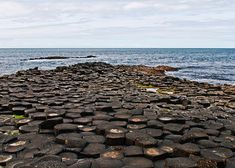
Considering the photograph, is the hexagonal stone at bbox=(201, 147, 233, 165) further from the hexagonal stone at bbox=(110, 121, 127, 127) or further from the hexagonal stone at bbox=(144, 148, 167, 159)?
the hexagonal stone at bbox=(110, 121, 127, 127)

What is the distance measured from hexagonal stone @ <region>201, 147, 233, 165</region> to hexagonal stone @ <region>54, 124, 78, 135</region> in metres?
2.49

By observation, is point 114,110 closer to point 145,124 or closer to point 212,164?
point 145,124

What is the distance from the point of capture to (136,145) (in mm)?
5520

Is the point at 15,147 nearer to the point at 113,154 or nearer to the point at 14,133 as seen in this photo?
the point at 14,133

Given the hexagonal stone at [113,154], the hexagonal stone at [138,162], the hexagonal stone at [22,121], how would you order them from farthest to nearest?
the hexagonal stone at [22,121]
the hexagonal stone at [113,154]
the hexagonal stone at [138,162]

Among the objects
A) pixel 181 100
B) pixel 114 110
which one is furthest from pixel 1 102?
pixel 181 100

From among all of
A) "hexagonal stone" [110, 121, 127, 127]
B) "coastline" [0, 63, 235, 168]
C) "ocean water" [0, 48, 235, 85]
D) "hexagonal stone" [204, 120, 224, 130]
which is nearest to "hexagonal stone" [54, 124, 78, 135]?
"coastline" [0, 63, 235, 168]

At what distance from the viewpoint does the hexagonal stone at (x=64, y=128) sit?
6113 millimetres

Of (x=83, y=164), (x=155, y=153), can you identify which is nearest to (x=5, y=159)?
(x=83, y=164)

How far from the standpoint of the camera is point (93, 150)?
5242 millimetres

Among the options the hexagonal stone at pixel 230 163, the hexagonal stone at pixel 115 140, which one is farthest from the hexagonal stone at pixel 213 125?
the hexagonal stone at pixel 115 140

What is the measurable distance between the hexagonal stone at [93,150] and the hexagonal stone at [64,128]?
33.5 inches

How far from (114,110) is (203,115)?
223 centimetres

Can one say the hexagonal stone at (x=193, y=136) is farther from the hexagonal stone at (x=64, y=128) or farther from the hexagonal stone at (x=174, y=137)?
the hexagonal stone at (x=64, y=128)
